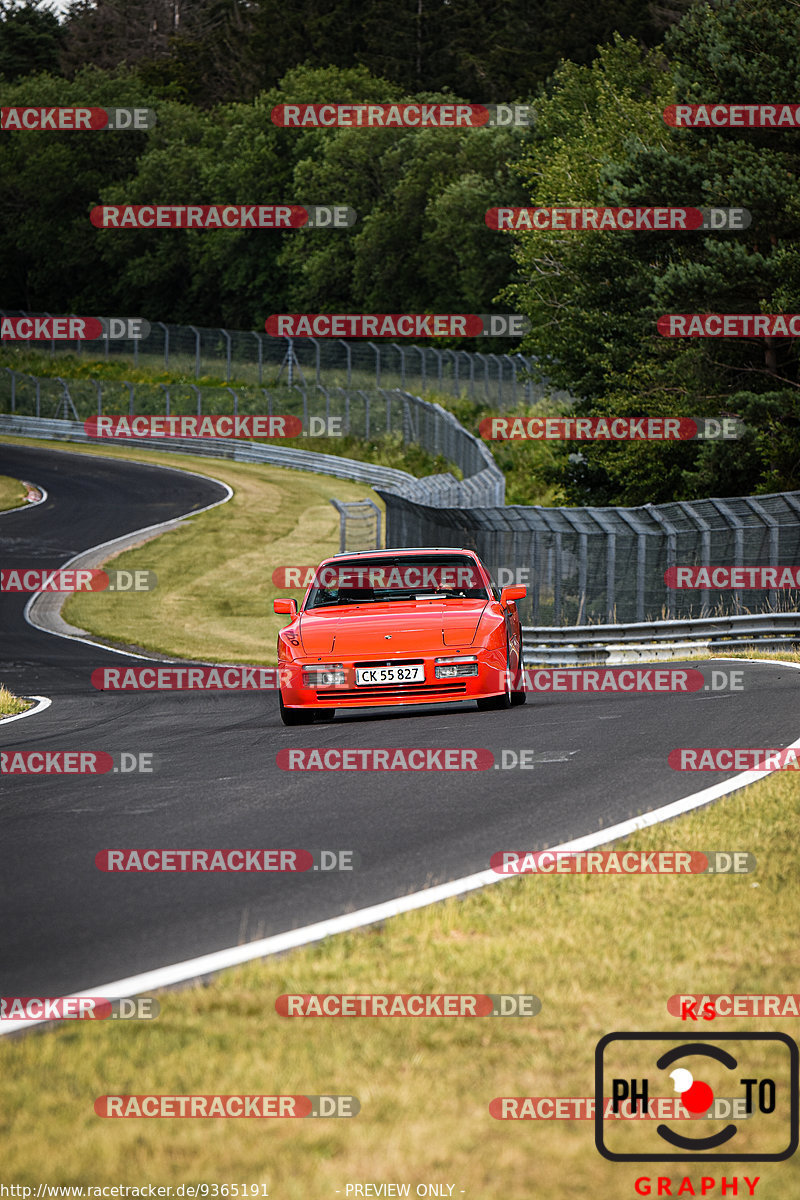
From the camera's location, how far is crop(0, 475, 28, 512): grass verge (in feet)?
157

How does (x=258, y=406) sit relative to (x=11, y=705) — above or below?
above

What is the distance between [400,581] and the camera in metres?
14.3

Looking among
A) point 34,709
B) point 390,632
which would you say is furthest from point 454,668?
point 34,709

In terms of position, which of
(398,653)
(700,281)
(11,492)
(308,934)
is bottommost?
(11,492)

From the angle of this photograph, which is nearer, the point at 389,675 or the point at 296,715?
the point at 389,675

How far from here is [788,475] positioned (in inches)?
1253

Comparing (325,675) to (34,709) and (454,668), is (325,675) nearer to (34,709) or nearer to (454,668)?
(454,668)

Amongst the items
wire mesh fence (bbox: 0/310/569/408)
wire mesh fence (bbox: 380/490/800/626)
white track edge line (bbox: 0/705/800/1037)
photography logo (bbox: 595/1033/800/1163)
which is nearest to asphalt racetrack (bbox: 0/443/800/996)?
white track edge line (bbox: 0/705/800/1037)

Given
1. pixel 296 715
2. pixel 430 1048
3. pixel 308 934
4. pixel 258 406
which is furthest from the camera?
pixel 258 406

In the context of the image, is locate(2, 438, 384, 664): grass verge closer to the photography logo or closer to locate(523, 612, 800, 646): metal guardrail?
locate(523, 612, 800, 646): metal guardrail

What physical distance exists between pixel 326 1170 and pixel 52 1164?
629mm

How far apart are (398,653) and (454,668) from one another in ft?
1.63

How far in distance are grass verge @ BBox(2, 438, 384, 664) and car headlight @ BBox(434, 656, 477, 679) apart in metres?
13.9

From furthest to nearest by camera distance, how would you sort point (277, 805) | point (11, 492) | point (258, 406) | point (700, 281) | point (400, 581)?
point (258, 406), point (11, 492), point (700, 281), point (400, 581), point (277, 805)
